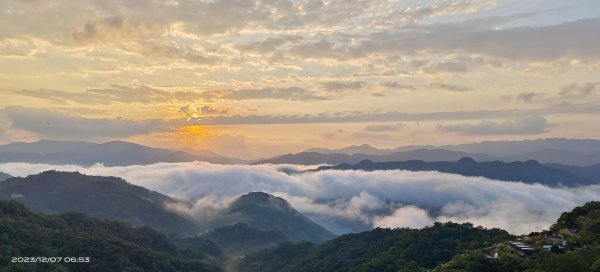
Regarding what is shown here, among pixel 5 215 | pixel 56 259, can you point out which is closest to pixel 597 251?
pixel 56 259

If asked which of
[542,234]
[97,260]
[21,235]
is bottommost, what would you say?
[97,260]

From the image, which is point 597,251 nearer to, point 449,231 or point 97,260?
point 449,231

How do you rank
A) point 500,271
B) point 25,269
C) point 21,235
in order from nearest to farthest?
point 500,271 → point 25,269 → point 21,235

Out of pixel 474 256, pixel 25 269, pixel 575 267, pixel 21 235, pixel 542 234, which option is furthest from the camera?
pixel 21 235

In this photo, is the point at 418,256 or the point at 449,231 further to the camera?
the point at 449,231

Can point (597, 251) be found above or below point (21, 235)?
above

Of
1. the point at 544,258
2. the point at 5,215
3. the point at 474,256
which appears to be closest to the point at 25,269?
the point at 5,215

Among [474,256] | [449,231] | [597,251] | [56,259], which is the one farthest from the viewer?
[449,231]

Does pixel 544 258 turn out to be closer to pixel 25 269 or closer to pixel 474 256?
pixel 474 256

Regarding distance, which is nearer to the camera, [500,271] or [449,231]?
[500,271]
